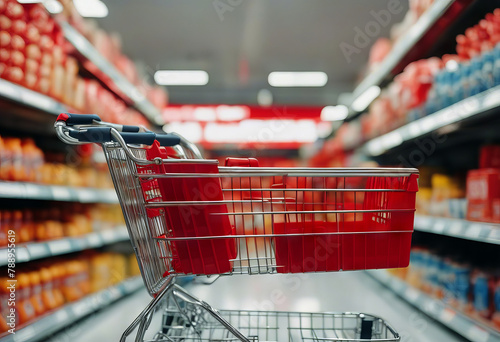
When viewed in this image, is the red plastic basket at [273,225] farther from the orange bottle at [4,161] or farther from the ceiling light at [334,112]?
the ceiling light at [334,112]

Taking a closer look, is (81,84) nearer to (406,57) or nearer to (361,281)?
(406,57)

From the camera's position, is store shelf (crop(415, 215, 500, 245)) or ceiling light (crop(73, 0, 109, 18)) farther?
ceiling light (crop(73, 0, 109, 18))

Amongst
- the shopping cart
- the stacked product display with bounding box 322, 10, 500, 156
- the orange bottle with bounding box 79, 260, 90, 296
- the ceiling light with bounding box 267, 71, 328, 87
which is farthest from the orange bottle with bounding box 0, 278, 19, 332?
the ceiling light with bounding box 267, 71, 328, 87

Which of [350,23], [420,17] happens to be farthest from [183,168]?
[350,23]

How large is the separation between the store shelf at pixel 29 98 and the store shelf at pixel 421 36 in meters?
2.22

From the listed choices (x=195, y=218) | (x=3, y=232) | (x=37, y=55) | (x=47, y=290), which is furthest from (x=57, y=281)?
(x=195, y=218)

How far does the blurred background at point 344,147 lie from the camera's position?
83.9 inches

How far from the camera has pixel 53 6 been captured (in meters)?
2.57

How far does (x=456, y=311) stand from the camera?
226 cm

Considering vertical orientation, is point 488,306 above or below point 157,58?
below

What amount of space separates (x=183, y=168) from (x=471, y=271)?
6.49 ft

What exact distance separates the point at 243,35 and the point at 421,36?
341 cm

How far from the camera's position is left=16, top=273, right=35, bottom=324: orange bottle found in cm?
210

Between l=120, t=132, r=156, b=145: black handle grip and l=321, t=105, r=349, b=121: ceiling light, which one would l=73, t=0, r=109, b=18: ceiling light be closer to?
l=120, t=132, r=156, b=145: black handle grip
